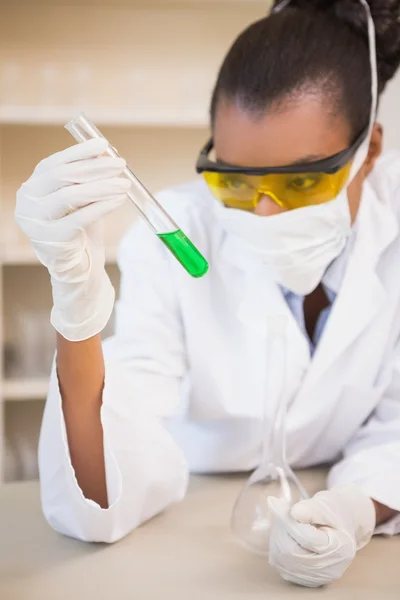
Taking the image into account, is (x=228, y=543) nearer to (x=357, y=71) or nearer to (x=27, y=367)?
(x=357, y=71)

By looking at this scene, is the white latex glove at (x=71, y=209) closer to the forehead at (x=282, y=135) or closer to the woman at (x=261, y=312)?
the woman at (x=261, y=312)

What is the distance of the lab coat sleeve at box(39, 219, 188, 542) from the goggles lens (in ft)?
0.57

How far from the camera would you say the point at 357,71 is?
4.13ft

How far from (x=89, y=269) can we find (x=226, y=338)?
0.48 m

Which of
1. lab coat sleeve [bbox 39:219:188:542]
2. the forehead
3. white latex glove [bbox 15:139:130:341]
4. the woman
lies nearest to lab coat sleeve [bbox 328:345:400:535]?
the woman

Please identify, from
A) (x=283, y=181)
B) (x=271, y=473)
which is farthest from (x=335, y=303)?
(x=271, y=473)

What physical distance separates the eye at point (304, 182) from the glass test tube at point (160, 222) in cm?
33

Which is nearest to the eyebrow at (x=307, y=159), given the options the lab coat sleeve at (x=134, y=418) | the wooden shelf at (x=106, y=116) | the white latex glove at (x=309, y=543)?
the lab coat sleeve at (x=134, y=418)

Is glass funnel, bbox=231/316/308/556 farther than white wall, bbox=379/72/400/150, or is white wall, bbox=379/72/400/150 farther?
white wall, bbox=379/72/400/150

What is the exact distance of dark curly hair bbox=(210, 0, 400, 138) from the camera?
121cm

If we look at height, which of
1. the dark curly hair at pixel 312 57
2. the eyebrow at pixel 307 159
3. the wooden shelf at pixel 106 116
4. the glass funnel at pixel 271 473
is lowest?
the wooden shelf at pixel 106 116

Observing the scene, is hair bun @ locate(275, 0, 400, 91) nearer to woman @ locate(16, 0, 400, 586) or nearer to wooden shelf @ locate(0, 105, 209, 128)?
woman @ locate(16, 0, 400, 586)

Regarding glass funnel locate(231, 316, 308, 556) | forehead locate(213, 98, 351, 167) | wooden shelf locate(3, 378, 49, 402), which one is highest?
forehead locate(213, 98, 351, 167)

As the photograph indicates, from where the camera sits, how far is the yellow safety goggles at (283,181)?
117 cm
